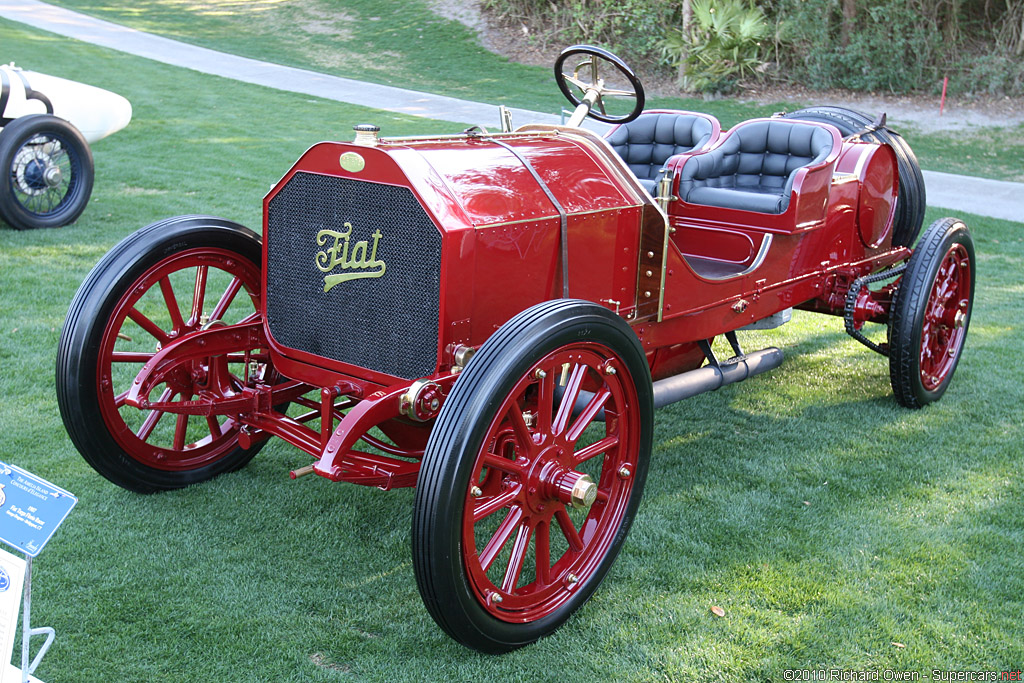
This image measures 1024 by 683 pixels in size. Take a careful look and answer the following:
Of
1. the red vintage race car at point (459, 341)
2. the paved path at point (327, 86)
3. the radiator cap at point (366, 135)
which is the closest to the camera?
the red vintage race car at point (459, 341)

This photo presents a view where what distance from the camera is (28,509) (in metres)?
2.18

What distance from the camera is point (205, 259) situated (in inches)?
138

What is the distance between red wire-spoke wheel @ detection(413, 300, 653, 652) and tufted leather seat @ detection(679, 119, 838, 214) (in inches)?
76.7

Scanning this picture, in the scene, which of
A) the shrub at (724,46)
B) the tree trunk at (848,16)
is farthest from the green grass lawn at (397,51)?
the tree trunk at (848,16)

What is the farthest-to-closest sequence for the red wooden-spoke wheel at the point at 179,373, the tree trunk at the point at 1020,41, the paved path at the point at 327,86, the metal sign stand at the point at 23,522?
the tree trunk at the point at 1020,41, the paved path at the point at 327,86, the red wooden-spoke wheel at the point at 179,373, the metal sign stand at the point at 23,522

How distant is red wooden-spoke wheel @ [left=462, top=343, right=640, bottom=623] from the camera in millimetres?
2617

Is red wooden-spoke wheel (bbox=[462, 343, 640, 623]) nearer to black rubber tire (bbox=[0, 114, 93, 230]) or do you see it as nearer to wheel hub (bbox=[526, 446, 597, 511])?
wheel hub (bbox=[526, 446, 597, 511])

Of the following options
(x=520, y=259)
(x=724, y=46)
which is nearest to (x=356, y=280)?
(x=520, y=259)

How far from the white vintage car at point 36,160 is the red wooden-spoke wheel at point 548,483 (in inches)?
220

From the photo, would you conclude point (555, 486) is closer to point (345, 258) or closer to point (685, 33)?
point (345, 258)

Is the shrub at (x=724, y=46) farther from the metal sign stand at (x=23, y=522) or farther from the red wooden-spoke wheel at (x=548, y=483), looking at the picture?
the metal sign stand at (x=23, y=522)

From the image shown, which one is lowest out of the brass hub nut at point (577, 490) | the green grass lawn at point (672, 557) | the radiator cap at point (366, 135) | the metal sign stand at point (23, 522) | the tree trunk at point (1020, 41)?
the green grass lawn at point (672, 557)

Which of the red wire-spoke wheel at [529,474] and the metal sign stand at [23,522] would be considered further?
the red wire-spoke wheel at [529,474]

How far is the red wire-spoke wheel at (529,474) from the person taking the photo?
7.93 ft
